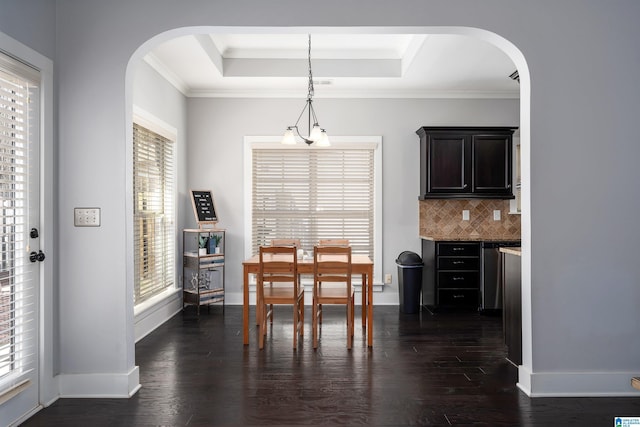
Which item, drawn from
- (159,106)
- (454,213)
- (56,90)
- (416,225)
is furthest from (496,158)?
(56,90)

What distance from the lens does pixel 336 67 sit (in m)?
5.38

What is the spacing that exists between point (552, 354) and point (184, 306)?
4.12 meters

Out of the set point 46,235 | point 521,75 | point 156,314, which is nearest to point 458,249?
point 521,75

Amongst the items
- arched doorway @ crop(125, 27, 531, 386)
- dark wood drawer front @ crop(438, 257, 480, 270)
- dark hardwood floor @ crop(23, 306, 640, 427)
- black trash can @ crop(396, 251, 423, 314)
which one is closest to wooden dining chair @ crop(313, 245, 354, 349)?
dark hardwood floor @ crop(23, 306, 640, 427)

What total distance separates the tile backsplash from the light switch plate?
13.2 ft


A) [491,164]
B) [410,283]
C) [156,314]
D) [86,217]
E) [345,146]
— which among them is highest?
[345,146]

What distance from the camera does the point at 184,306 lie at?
570cm

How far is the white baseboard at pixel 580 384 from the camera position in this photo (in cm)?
304

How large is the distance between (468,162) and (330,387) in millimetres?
3520

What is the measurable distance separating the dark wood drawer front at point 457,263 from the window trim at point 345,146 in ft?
2.72

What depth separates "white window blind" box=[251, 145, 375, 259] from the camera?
6008mm

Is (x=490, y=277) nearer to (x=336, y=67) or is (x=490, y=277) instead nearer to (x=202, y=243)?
(x=336, y=67)

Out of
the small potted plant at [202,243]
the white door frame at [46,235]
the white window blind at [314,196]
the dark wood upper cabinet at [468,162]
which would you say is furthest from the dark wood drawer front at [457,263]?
the white door frame at [46,235]

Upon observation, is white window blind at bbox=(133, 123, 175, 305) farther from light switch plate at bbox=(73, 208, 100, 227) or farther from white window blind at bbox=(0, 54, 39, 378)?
white window blind at bbox=(0, 54, 39, 378)
